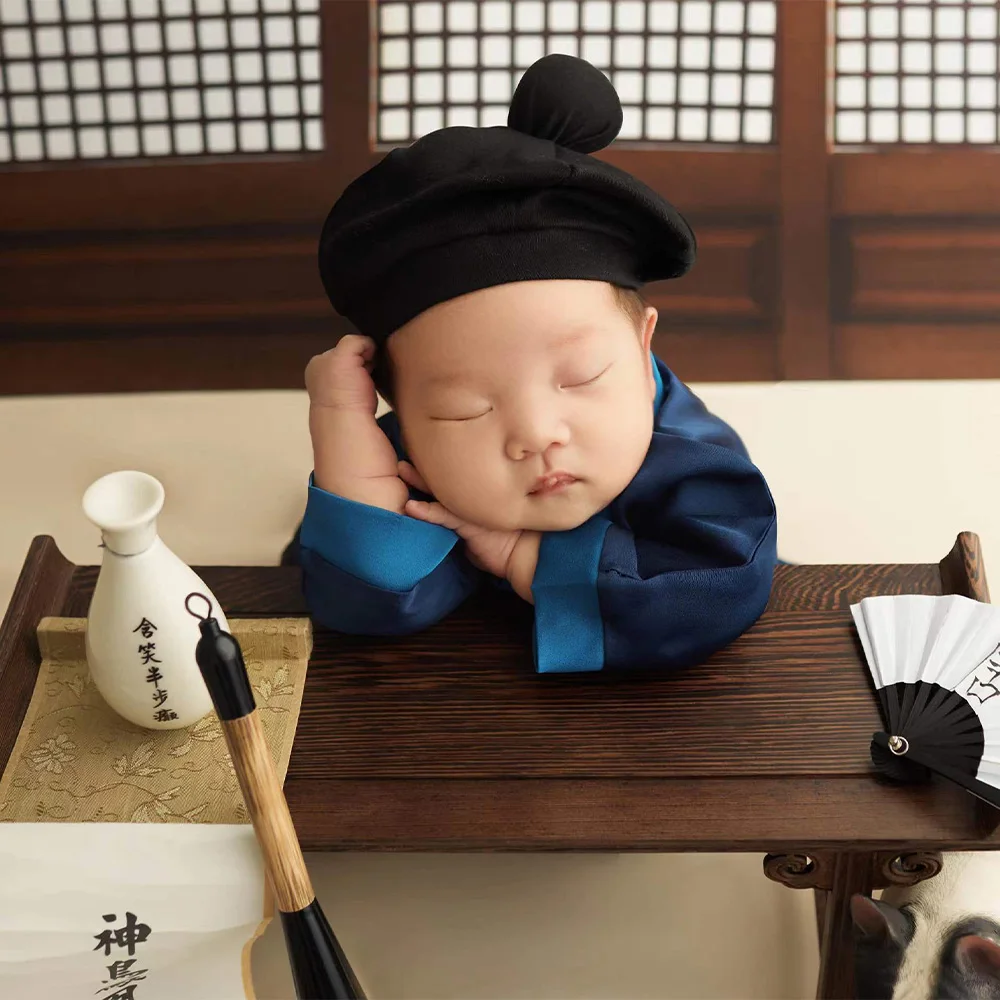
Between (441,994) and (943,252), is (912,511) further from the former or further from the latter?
(441,994)

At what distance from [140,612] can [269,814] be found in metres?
0.29

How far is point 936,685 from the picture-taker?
1.50 m

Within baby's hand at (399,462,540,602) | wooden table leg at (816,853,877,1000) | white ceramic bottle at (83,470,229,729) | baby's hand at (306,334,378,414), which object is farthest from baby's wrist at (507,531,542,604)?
wooden table leg at (816,853,877,1000)

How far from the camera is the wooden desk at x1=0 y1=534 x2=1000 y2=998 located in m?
1.40

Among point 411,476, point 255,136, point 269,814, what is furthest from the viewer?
point 255,136

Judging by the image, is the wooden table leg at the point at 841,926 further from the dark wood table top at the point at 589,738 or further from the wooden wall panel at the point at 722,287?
the wooden wall panel at the point at 722,287

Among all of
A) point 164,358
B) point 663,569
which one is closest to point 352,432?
point 663,569

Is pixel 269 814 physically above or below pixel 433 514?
below

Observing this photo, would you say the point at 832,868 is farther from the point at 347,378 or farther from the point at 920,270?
the point at 920,270

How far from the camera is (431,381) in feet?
4.73

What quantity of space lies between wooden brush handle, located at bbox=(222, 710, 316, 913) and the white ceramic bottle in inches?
7.0

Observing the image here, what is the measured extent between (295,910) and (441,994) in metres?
0.52

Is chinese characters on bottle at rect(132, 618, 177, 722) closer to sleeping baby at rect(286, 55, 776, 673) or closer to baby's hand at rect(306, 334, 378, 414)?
sleeping baby at rect(286, 55, 776, 673)

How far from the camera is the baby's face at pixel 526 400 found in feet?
4.59
